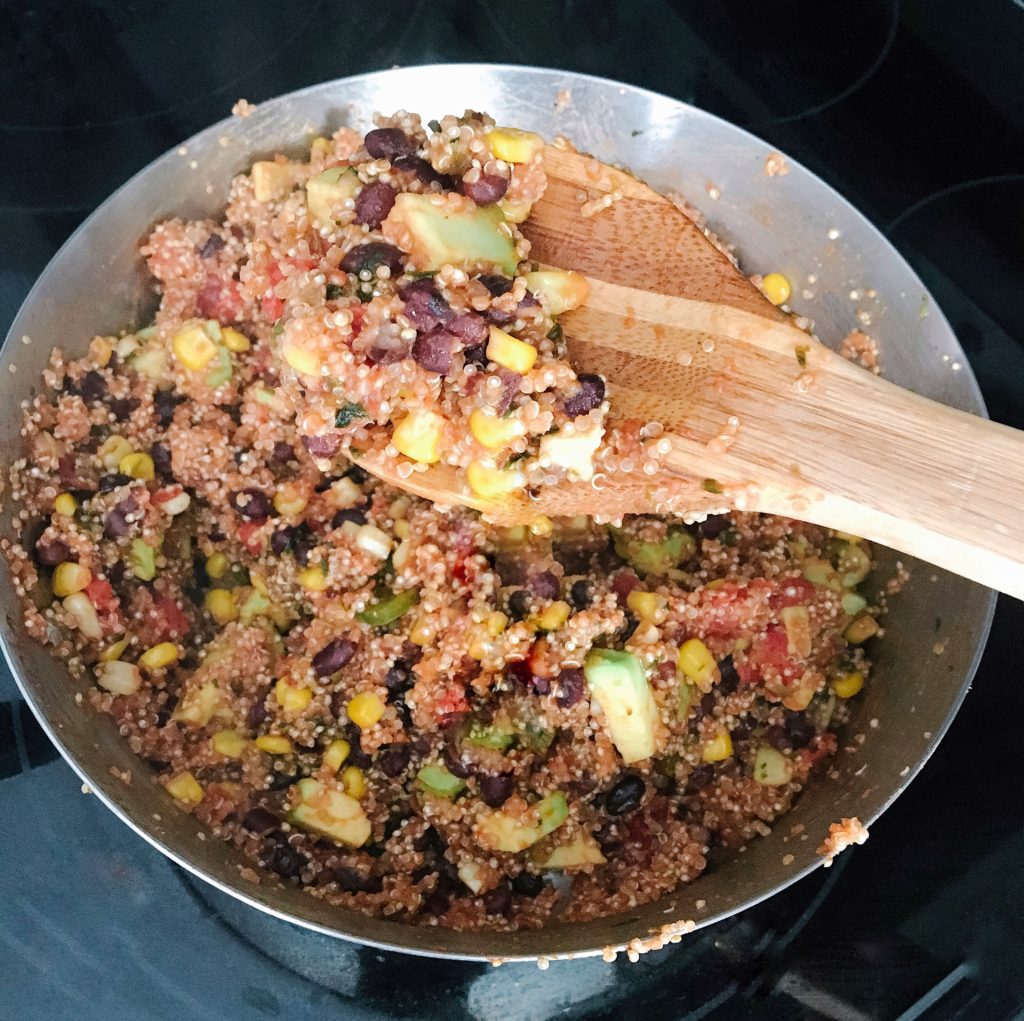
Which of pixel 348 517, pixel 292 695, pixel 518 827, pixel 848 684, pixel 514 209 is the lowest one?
pixel 518 827

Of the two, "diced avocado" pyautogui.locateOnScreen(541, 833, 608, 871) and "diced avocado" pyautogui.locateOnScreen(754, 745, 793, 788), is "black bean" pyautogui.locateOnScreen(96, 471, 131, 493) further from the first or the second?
"diced avocado" pyautogui.locateOnScreen(754, 745, 793, 788)

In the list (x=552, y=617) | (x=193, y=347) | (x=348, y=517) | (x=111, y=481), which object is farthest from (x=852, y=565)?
(x=111, y=481)

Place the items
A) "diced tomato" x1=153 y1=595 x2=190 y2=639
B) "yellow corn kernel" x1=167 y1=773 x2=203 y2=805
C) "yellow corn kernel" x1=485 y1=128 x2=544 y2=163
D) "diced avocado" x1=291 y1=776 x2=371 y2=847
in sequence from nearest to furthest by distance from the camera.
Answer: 1. "yellow corn kernel" x1=485 y1=128 x2=544 y2=163
2. "yellow corn kernel" x1=167 y1=773 x2=203 y2=805
3. "diced avocado" x1=291 y1=776 x2=371 y2=847
4. "diced tomato" x1=153 y1=595 x2=190 y2=639

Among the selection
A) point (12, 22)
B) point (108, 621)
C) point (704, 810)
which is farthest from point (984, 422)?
point (12, 22)

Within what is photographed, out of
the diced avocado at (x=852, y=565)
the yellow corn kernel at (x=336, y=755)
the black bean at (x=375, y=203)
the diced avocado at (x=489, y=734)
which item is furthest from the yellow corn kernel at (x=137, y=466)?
the diced avocado at (x=852, y=565)

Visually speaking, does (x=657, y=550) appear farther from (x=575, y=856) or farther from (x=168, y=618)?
(x=168, y=618)

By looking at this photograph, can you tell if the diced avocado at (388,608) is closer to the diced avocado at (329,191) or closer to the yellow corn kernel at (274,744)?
the yellow corn kernel at (274,744)

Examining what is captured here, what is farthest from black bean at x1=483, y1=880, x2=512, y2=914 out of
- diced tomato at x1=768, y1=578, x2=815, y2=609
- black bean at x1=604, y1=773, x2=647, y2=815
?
diced tomato at x1=768, y1=578, x2=815, y2=609
